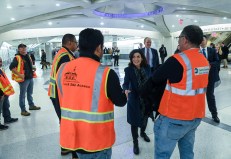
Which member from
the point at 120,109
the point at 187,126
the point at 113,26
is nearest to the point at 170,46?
the point at 113,26

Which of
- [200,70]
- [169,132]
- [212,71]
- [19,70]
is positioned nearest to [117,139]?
[169,132]

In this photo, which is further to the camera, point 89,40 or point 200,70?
point 200,70

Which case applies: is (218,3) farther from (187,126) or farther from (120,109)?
(187,126)

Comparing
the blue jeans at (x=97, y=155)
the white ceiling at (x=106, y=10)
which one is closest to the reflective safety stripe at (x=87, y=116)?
the blue jeans at (x=97, y=155)

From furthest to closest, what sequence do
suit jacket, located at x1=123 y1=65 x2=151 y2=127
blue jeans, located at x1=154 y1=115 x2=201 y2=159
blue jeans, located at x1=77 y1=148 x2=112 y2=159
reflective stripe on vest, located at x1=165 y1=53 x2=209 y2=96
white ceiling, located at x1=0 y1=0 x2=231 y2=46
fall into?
white ceiling, located at x1=0 y1=0 x2=231 y2=46, suit jacket, located at x1=123 y1=65 x2=151 y2=127, blue jeans, located at x1=154 y1=115 x2=201 y2=159, reflective stripe on vest, located at x1=165 y1=53 x2=209 y2=96, blue jeans, located at x1=77 y1=148 x2=112 y2=159

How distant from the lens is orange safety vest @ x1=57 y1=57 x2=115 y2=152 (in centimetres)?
139

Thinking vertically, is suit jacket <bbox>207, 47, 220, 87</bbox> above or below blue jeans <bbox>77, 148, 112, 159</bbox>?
above

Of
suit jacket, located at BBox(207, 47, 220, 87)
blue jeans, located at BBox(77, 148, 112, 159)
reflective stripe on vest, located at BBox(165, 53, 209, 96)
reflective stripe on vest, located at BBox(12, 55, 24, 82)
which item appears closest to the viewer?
blue jeans, located at BBox(77, 148, 112, 159)

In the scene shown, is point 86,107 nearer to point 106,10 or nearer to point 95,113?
point 95,113

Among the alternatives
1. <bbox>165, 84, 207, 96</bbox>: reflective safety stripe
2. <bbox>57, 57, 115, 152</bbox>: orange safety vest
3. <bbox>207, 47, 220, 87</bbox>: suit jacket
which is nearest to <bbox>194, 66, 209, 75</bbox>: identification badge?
<bbox>165, 84, 207, 96</bbox>: reflective safety stripe

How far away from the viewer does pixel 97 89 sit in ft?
4.56

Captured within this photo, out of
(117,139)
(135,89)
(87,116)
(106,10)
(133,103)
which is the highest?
(106,10)

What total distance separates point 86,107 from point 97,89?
0.46ft

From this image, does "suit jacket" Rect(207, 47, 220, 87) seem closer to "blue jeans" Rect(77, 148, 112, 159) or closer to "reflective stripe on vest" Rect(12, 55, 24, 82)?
"blue jeans" Rect(77, 148, 112, 159)
